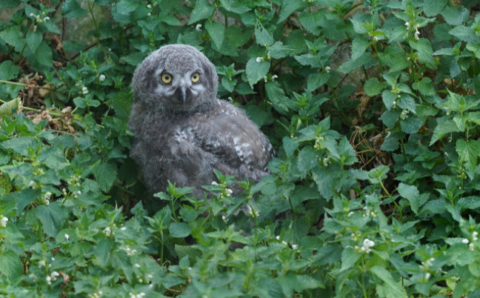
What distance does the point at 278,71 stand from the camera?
245 inches

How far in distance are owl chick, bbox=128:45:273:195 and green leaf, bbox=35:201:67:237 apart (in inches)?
52.3

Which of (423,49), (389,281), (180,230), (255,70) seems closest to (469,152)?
(423,49)

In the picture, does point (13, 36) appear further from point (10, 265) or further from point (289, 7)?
point (10, 265)

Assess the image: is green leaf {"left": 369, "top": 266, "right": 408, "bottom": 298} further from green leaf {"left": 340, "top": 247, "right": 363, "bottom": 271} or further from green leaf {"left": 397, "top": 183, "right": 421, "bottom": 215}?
green leaf {"left": 397, "top": 183, "right": 421, "bottom": 215}

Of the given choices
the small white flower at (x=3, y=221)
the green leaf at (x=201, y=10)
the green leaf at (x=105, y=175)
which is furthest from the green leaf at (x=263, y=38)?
the small white flower at (x=3, y=221)

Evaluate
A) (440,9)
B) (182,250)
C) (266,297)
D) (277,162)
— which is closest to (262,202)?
(277,162)

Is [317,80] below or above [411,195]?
above

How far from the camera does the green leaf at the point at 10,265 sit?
11.8 ft

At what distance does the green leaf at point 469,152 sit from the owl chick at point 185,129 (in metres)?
1.47

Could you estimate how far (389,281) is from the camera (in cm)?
331

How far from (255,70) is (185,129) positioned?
0.70 meters

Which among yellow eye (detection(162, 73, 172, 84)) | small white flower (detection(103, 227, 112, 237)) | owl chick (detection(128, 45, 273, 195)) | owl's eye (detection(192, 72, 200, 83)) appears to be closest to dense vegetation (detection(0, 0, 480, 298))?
small white flower (detection(103, 227, 112, 237))

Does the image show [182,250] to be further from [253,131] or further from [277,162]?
[253,131]

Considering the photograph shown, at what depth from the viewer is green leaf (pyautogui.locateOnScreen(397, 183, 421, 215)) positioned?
4.39 meters
